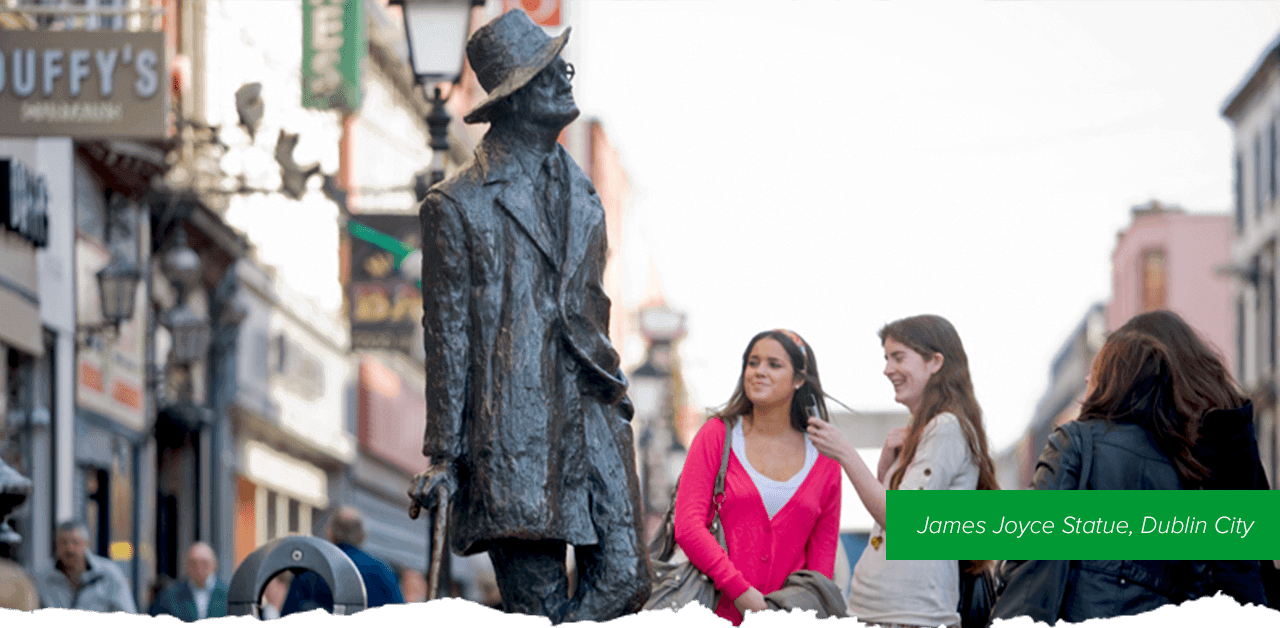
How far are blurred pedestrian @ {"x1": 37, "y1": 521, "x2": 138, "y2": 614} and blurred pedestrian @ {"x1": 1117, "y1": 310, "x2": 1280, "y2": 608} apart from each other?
6676 mm

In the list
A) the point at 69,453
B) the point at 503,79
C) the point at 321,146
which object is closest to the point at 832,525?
the point at 503,79

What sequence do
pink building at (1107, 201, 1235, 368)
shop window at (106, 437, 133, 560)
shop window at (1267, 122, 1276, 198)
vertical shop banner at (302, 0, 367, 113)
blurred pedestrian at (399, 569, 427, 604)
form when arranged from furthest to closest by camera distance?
1. pink building at (1107, 201, 1235, 368)
2. shop window at (1267, 122, 1276, 198)
3. vertical shop banner at (302, 0, 367, 113)
4. shop window at (106, 437, 133, 560)
5. blurred pedestrian at (399, 569, 427, 604)

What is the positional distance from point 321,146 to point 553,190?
2255cm

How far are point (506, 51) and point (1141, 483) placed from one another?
203 cm

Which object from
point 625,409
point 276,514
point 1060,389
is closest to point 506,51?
point 625,409

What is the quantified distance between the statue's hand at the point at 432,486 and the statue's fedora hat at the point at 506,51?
101 centimetres

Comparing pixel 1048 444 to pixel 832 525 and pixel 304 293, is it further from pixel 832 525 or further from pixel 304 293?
pixel 304 293

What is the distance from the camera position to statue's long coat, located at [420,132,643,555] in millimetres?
4945

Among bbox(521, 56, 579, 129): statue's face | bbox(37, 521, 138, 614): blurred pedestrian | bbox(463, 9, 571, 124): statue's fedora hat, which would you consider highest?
bbox(463, 9, 571, 124): statue's fedora hat

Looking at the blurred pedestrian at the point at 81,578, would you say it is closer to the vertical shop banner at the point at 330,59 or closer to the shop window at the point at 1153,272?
the vertical shop banner at the point at 330,59

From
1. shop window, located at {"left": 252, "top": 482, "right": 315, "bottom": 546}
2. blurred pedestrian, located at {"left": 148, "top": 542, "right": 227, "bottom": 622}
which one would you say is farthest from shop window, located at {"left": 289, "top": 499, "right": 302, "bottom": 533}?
blurred pedestrian, located at {"left": 148, "top": 542, "right": 227, "bottom": 622}

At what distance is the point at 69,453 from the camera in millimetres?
17734

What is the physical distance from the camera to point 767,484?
17.4ft

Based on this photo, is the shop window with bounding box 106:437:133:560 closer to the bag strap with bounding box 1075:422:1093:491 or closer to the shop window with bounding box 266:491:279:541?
the shop window with bounding box 266:491:279:541
